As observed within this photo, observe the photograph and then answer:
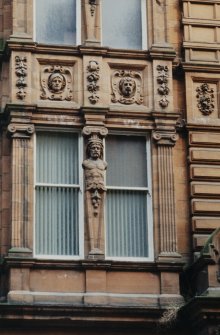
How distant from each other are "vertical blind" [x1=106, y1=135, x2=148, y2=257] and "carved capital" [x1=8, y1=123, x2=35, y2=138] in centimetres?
172

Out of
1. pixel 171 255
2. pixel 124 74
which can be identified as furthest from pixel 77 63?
pixel 171 255

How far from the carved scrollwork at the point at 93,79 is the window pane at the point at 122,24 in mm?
821

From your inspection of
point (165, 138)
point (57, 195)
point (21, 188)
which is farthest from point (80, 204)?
point (165, 138)

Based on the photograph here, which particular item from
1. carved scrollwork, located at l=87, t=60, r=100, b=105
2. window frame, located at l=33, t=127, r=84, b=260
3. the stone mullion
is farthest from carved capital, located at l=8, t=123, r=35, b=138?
the stone mullion

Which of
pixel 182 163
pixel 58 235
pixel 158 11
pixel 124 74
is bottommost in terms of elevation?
pixel 58 235

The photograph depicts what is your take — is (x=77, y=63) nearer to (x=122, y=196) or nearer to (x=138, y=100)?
(x=138, y=100)

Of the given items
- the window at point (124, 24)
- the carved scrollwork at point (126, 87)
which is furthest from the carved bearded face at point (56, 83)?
the window at point (124, 24)

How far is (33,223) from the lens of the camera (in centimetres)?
2172

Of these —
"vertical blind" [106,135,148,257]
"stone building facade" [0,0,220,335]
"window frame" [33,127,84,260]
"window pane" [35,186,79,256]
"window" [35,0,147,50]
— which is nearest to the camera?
"stone building facade" [0,0,220,335]

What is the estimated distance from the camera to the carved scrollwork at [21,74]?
22188mm

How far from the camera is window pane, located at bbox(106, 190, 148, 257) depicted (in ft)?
72.4

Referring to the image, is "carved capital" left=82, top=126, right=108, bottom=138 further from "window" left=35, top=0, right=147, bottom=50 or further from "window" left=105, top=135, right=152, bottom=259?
"window" left=35, top=0, right=147, bottom=50

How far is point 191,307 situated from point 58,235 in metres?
3.24

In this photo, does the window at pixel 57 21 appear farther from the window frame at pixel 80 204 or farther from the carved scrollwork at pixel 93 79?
the window frame at pixel 80 204
